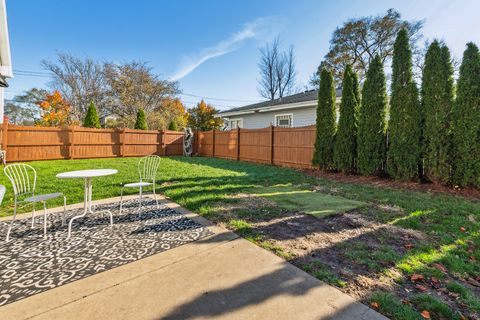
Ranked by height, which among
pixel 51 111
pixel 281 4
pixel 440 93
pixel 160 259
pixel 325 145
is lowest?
pixel 160 259

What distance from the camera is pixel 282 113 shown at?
12836mm

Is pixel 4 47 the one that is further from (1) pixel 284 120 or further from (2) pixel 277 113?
(1) pixel 284 120

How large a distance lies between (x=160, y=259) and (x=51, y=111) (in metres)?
27.1

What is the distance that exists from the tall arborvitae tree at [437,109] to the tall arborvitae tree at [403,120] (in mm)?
234

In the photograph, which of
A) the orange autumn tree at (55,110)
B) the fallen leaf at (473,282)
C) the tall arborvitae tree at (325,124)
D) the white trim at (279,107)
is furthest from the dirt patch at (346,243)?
the orange autumn tree at (55,110)

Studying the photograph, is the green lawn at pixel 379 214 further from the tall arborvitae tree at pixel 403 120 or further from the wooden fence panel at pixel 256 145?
the wooden fence panel at pixel 256 145

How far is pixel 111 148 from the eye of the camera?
40.5ft

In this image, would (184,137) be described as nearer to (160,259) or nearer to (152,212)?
(152,212)

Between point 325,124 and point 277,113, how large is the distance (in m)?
5.10

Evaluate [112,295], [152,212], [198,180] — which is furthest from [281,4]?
[112,295]

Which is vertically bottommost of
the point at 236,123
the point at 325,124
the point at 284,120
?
the point at 325,124

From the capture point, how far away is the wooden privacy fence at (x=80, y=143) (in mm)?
9586

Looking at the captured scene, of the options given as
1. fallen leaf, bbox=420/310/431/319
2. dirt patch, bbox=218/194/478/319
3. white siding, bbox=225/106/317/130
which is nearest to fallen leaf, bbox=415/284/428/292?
dirt patch, bbox=218/194/478/319

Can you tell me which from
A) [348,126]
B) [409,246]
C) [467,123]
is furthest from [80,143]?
[467,123]
